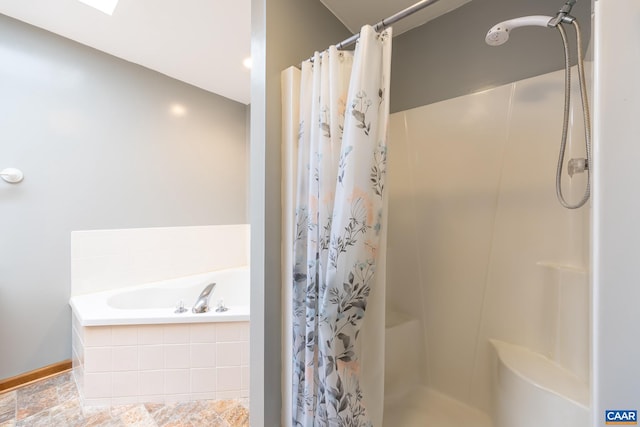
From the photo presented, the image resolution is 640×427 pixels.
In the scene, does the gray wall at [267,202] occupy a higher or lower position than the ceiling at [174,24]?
lower

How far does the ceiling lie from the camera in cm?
150

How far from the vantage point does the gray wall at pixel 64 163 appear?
171 centimetres

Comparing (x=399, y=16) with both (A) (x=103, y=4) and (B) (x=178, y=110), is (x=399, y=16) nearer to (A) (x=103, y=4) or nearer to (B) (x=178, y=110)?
(A) (x=103, y=4)

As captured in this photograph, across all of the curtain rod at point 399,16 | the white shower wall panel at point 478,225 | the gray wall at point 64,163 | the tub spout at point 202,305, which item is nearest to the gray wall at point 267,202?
the curtain rod at point 399,16

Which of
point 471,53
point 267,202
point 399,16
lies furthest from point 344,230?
point 471,53

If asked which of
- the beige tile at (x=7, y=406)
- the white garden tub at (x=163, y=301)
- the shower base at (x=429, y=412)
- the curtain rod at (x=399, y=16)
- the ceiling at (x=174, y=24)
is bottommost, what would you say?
the beige tile at (x=7, y=406)

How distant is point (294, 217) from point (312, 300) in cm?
35

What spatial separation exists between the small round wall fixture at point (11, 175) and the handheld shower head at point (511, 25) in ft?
9.15

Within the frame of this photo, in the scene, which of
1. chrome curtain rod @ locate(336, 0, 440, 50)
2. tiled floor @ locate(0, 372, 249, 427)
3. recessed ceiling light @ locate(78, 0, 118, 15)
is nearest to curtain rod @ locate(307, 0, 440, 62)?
chrome curtain rod @ locate(336, 0, 440, 50)

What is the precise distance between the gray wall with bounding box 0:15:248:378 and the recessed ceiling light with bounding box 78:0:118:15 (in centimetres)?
57

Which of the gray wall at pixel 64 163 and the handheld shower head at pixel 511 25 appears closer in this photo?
the handheld shower head at pixel 511 25

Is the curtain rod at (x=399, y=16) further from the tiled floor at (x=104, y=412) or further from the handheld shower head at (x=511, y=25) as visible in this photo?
the tiled floor at (x=104, y=412)

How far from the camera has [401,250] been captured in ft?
5.43

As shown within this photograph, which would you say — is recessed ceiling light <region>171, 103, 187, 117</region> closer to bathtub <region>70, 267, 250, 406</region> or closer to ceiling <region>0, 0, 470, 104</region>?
ceiling <region>0, 0, 470, 104</region>
